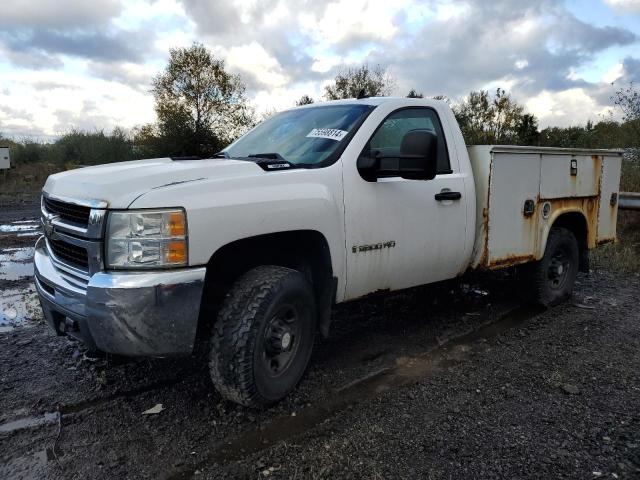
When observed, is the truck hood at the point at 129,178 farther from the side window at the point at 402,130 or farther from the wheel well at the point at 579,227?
the wheel well at the point at 579,227

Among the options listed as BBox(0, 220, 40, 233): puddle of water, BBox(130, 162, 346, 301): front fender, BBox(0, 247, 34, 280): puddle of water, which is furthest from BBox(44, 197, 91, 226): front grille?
BBox(0, 220, 40, 233): puddle of water

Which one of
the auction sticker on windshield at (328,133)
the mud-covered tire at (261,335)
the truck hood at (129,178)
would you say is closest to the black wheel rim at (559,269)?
the auction sticker on windshield at (328,133)

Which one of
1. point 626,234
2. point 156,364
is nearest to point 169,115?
point 626,234

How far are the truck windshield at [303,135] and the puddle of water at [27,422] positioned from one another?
2.07m

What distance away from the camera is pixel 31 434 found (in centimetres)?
286

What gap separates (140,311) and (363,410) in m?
1.46

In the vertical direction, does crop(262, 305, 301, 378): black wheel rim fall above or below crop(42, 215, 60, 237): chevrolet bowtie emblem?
below

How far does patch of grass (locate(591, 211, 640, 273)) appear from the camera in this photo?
7154mm

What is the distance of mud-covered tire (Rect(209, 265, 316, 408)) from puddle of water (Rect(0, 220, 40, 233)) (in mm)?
8839

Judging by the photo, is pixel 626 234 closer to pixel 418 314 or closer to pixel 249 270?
pixel 418 314

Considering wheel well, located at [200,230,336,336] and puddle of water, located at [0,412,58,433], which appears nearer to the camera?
puddle of water, located at [0,412,58,433]

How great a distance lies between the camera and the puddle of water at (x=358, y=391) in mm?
2736

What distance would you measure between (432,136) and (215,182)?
4.76 feet

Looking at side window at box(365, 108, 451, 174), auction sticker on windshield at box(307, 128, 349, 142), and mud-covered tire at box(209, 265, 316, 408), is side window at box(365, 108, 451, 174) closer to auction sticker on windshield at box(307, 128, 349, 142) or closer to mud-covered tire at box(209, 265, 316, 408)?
auction sticker on windshield at box(307, 128, 349, 142)
